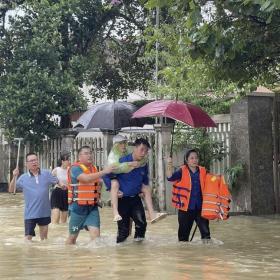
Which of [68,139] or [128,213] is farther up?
[68,139]

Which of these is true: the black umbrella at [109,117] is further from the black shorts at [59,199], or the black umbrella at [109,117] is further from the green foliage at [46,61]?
the green foliage at [46,61]

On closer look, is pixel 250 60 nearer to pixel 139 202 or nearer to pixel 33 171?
pixel 139 202

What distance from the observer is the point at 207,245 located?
8.79 m

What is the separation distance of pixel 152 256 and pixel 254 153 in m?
5.43

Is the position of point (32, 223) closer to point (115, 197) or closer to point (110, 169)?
point (115, 197)

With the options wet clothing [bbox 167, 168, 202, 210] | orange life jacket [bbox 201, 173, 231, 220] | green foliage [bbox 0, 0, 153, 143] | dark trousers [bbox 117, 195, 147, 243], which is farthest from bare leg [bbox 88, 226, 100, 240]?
green foliage [bbox 0, 0, 153, 143]

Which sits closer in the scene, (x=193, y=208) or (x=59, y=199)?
(x=193, y=208)

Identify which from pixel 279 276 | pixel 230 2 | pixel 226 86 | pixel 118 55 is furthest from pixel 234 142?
pixel 118 55

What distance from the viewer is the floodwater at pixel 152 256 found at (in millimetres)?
6676

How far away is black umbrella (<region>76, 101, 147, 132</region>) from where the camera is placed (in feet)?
46.9

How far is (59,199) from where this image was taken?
490 inches

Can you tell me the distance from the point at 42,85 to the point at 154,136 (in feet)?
19.3

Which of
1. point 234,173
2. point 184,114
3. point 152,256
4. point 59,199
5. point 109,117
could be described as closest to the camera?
point 152,256

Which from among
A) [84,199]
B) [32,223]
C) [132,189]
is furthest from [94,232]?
[32,223]
